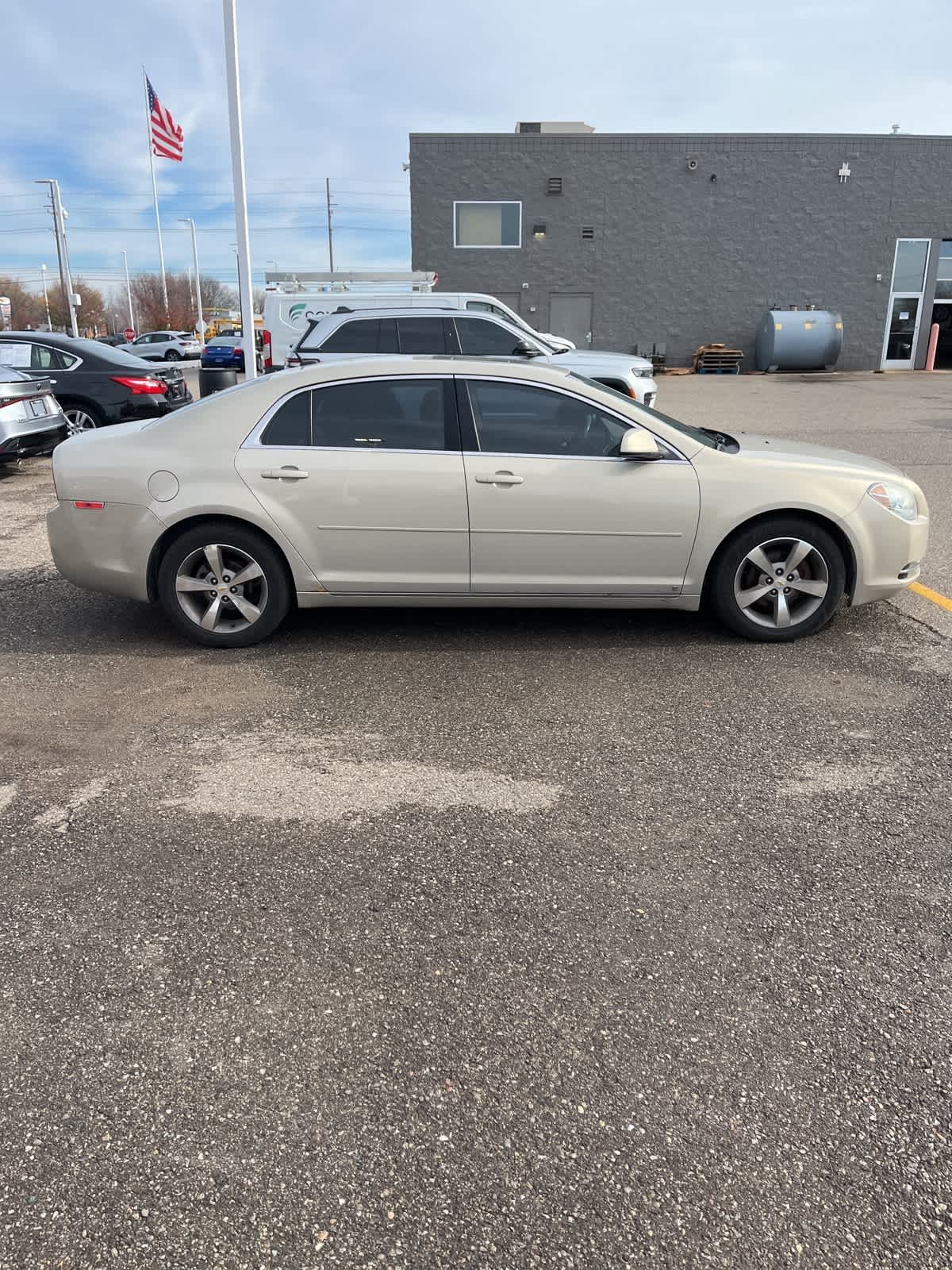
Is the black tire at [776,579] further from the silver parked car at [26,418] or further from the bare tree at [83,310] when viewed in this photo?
the bare tree at [83,310]

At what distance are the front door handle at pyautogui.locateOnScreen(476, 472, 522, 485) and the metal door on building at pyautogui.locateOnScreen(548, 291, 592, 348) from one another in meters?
29.5

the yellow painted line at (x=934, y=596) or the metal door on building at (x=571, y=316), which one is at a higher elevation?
the metal door on building at (x=571, y=316)

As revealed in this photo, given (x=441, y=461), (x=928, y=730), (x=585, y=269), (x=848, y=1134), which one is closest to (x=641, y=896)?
(x=848, y=1134)

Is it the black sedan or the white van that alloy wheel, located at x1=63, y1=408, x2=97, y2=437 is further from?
the white van

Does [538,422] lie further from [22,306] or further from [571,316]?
[22,306]

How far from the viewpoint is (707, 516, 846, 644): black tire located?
17.7ft

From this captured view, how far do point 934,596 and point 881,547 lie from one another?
52.3 inches

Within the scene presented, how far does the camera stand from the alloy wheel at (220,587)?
5.39 m

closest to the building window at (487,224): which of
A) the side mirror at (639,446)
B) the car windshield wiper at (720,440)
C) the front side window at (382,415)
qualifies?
the car windshield wiper at (720,440)

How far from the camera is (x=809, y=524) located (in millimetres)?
5402

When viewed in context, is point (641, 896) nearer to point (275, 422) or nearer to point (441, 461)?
point (441, 461)

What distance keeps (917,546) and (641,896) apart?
129 inches

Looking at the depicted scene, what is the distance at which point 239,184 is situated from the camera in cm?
1603

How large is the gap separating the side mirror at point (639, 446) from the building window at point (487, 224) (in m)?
29.9
